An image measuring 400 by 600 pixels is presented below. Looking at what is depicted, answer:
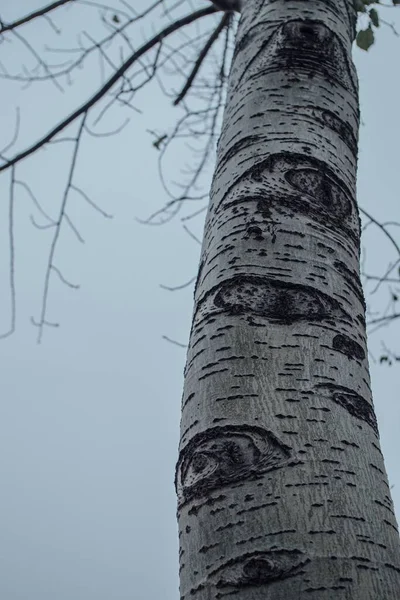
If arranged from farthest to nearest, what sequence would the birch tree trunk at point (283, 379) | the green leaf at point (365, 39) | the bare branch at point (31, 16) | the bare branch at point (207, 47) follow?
1. the bare branch at point (207, 47)
2. the bare branch at point (31, 16)
3. the green leaf at point (365, 39)
4. the birch tree trunk at point (283, 379)

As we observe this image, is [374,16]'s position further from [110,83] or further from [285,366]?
[285,366]

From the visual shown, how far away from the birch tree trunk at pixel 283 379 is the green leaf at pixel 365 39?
0.63m

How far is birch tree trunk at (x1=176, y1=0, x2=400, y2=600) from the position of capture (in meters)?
0.56

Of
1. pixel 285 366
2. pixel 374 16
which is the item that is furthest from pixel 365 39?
pixel 285 366

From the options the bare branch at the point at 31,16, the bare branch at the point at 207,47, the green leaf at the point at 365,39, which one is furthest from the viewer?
the bare branch at the point at 207,47

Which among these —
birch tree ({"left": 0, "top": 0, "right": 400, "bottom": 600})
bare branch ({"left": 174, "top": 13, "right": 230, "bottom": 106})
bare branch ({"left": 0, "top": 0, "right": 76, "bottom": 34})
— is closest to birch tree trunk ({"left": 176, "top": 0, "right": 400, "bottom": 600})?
birch tree ({"left": 0, "top": 0, "right": 400, "bottom": 600})

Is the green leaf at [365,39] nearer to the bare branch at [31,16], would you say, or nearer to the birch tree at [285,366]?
the birch tree at [285,366]

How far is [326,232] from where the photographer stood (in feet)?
2.98

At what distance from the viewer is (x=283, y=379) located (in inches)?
27.6

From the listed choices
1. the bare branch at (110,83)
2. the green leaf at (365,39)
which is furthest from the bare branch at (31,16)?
the green leaf at (365,39)

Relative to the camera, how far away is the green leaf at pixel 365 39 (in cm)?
169

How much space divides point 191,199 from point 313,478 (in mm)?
2166

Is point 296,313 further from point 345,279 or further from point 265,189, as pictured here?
point 265,189

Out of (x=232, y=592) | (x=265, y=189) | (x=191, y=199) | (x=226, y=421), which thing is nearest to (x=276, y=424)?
(x=226, y=421)
